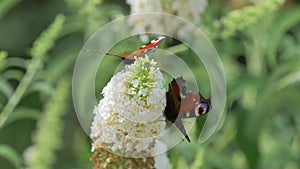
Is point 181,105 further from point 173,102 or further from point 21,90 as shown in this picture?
point 21,90

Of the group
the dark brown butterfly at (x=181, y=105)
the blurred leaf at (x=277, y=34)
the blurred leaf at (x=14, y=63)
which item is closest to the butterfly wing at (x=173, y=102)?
the dark brown butterfly at (x=181, y=105)

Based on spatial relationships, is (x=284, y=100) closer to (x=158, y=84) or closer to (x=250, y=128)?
(x=250, y=128)

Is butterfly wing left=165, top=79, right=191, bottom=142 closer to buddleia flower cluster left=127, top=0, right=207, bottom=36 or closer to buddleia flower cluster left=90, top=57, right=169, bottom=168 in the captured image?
buddleia flower cluster left=90, top=57, right=169, bottom=168

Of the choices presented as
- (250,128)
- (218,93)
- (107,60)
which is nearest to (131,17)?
(107,60)

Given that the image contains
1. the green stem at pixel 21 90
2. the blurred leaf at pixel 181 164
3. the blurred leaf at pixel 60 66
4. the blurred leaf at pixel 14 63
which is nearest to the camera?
the blurred leaf at pixel 181 164

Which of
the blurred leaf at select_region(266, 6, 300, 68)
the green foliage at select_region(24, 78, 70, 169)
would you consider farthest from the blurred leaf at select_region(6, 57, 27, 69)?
the blurred leaf at select_region(266, 6, 300, 68)

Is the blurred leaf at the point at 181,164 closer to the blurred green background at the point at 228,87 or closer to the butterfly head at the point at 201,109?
the blurred green background at the point at 228,87

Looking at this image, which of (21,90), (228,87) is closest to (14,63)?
(21,90)
